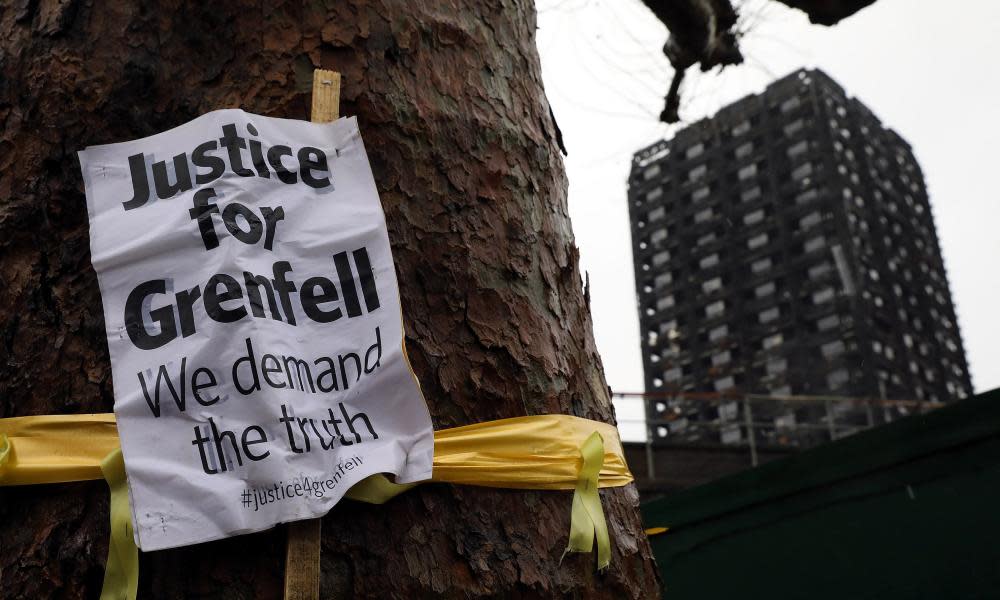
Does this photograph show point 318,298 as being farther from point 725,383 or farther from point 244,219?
point 725,383

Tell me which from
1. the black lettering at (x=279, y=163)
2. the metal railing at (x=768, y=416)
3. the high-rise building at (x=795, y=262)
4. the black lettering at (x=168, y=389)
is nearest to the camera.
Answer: the black lettering at (x=168, y=389)

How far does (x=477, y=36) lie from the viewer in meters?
2.13

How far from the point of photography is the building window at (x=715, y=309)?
2545cm

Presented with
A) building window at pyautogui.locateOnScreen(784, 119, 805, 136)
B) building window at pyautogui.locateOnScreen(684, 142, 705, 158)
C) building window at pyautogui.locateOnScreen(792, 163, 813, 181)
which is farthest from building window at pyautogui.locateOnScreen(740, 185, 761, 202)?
building window at pyautogui.locateOnScreen(684, 142, 705, 158)

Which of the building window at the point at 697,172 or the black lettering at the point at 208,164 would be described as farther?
the building window at the point at 697,172

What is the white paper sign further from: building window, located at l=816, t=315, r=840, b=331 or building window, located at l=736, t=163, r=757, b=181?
building window, located at l=736, t=163, r=757, b=181

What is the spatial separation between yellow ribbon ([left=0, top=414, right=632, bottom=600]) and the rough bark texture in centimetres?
3

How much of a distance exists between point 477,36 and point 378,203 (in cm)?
58

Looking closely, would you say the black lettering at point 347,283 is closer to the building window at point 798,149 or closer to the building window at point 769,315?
the building window at point 769,315

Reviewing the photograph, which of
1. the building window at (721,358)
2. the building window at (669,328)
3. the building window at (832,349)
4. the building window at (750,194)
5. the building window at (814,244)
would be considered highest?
the building window at (750,194)

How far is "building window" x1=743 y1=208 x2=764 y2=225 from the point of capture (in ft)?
85.0

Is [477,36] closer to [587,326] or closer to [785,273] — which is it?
[587,326]

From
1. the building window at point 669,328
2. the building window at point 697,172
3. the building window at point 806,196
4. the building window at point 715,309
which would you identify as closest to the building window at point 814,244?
the building window at point 806,196

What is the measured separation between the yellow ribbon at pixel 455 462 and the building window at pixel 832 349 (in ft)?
73.3
